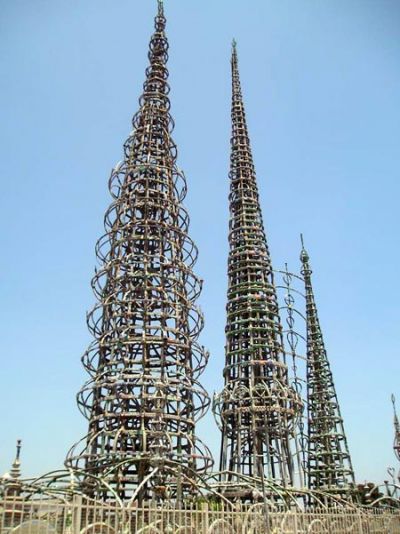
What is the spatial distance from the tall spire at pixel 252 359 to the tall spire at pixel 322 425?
478 inches

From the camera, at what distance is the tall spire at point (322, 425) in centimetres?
5591

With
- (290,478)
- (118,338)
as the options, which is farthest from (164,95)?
(290,478)

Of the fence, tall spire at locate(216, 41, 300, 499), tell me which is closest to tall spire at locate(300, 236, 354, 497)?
tall spire at locate(216, 41, 300, 499)

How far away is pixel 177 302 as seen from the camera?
37.6 metres

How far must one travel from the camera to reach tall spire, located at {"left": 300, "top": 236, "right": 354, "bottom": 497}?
55.9m

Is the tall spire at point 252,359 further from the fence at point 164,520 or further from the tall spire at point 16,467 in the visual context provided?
the tall spire at point 16,467

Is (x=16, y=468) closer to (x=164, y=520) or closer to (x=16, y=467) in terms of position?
(x=16, y=467)

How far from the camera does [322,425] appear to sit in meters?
58.9

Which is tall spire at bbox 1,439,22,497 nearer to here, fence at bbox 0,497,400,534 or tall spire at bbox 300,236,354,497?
fence at bbox 0,497,400,534

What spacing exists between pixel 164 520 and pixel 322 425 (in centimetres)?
4112

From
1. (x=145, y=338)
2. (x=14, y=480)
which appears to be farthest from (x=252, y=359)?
(x=14, y=480)

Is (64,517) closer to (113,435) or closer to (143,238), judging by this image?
(113,435)

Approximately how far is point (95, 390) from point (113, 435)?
341cm

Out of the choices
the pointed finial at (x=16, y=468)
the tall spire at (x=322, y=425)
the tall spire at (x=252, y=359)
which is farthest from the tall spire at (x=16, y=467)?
the tall spire at (x=322, y=425)
